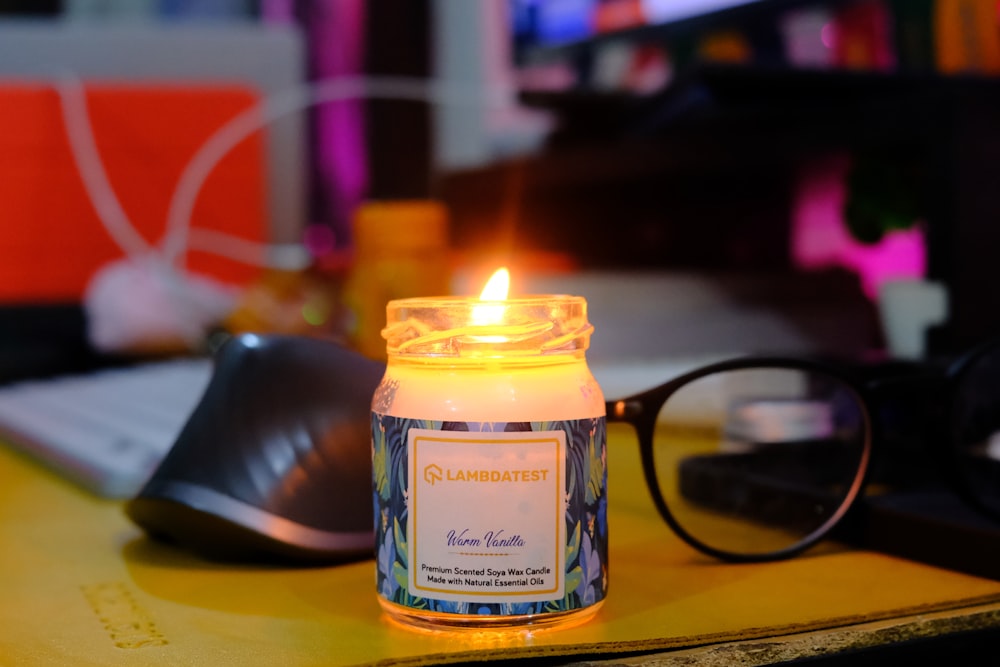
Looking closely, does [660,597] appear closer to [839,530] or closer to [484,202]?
[839,530]

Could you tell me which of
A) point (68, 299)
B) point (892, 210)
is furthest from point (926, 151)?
point (68, 299)

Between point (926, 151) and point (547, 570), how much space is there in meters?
0.49

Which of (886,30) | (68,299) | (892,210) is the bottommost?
(68,299)

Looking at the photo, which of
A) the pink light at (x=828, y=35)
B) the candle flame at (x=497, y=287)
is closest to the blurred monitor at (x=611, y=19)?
the pink light at (x=828, y=35)

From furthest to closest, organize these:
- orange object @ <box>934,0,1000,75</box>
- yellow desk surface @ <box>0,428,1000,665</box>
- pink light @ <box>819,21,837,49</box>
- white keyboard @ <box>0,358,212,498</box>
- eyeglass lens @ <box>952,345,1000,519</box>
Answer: pink light @ <box>819,21,837,49</box> < orange object @ <box>934,0,1000,75</box> < white keyboard @ <box>0,358,212,498</box> < eyeglass lens @ <box>952,345,1000,519</box> < yellow desk surface @ <box>0,428,1000,665</box>

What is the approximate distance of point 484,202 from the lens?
119cm

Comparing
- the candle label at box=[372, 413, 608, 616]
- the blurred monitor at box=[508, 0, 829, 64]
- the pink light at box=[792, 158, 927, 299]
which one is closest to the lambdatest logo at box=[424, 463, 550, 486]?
the candle label at box=[372, 413, 608, 616]

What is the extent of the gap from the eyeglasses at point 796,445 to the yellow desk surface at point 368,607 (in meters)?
0.02

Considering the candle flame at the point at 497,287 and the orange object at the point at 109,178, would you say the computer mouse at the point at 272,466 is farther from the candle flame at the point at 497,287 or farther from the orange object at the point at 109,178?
the orange object at the point at 109,178

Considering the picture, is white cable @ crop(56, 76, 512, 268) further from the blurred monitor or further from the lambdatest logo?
the lambdatest logo

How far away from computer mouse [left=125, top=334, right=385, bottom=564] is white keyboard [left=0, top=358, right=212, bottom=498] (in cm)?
4

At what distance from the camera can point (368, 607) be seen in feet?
1.08

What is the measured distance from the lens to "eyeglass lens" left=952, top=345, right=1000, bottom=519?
386 millimetres

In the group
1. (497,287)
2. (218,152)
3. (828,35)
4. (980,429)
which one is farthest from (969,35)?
(218,152)
